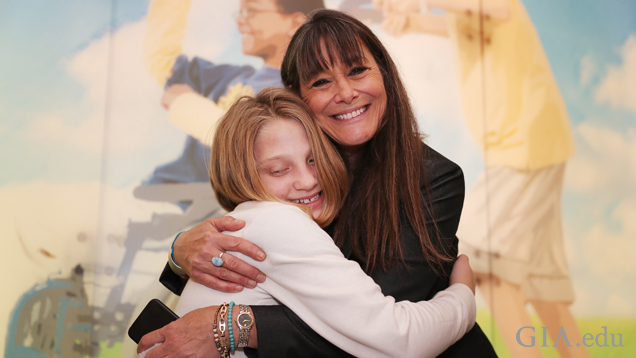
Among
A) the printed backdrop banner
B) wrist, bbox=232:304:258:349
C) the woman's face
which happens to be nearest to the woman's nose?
the woman's face

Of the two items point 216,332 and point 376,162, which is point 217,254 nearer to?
point 216,332

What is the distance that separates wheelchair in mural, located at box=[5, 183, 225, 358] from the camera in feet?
9.90

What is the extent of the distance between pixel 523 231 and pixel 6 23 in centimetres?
370

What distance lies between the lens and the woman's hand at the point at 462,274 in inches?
62.4

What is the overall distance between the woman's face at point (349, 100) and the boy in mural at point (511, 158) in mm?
1752

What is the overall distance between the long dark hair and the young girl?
10cm

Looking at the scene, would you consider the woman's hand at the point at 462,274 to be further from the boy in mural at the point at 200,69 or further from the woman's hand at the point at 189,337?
the boy in mural at the point at 200,69

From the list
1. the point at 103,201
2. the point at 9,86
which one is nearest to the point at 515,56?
the point at 103,201

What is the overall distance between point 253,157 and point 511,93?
2483mm

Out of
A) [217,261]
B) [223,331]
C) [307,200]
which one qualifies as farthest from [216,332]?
[307,200]

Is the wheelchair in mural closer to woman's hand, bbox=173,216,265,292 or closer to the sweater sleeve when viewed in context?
woman's hand, bbox=173,216,265,292

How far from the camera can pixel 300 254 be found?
123 centimetres

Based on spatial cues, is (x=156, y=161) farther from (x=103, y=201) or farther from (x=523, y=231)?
(x=523, y=231)

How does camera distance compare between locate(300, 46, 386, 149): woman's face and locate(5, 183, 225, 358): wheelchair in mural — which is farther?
locate(5, 183, 225, 358): wheelchair in mural
